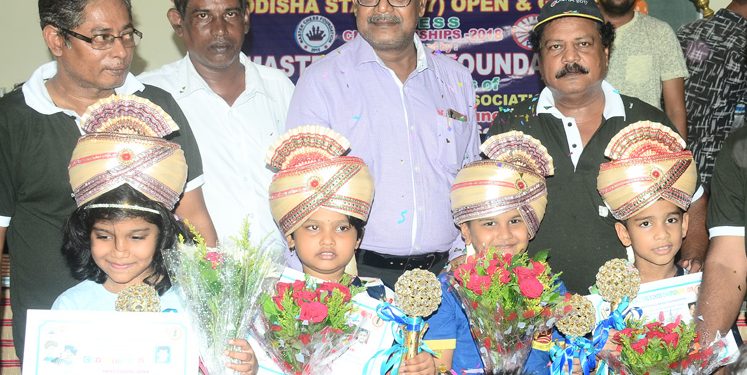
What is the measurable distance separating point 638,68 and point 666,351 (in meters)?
2.85

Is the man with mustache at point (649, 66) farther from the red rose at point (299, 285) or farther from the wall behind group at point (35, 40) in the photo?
the wall behind group at point (35, 40)

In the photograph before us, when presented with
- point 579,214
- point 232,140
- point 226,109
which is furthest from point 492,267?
point 226,109

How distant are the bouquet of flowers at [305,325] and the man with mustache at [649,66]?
2.98 metres

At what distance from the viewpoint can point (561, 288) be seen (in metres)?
3.55

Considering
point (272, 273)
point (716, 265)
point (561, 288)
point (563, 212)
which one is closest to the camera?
point (272, 273)

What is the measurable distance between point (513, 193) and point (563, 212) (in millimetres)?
429

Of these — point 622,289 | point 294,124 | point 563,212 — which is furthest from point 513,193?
point 294,124

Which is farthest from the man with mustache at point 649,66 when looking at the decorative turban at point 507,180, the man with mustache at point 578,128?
the decorative turban at point 507,180

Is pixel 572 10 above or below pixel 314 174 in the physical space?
above

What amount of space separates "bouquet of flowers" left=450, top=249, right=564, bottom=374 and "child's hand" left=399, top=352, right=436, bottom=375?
0.18 metres

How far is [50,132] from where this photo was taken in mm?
3236

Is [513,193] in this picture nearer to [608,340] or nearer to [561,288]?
[561,288]

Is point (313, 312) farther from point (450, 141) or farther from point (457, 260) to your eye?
point (450, 141)

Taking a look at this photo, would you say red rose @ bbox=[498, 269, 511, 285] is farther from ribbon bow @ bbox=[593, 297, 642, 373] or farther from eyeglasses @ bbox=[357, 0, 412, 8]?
eyeglasses @ bbox=[357, 0, 412, 8]
